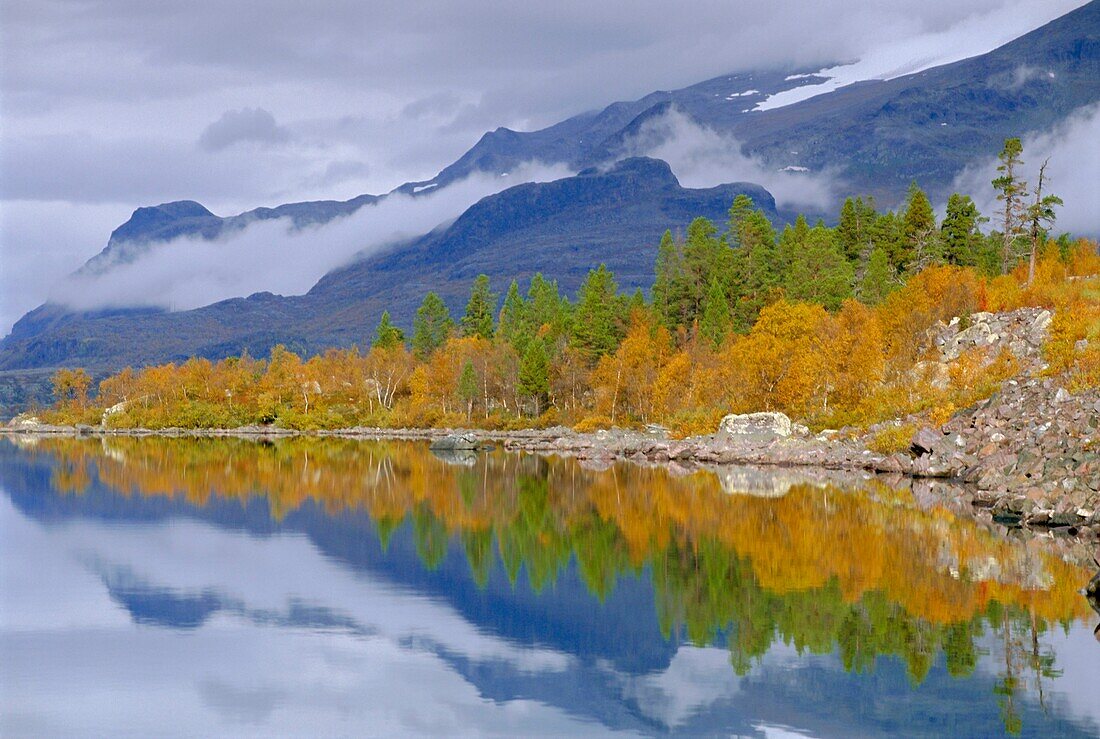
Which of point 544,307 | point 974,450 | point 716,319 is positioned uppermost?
point 544,307

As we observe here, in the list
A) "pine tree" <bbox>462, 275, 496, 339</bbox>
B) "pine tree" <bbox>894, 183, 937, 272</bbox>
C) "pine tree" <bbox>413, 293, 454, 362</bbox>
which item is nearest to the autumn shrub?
"pine tree" <bbox>894, 183, 937, 272</bbox>

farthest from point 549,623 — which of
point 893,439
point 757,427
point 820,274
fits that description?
point 820,274

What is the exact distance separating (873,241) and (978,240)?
31.3ft

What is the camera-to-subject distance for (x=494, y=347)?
126 metres

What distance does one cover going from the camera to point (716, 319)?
102m

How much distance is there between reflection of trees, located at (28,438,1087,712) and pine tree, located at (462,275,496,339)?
269 feet

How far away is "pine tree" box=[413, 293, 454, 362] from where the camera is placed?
474ft

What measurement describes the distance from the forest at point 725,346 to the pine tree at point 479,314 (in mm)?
282

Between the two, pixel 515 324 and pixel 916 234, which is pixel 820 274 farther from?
pixel 515 324

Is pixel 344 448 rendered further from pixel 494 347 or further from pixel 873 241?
pixel 873 241

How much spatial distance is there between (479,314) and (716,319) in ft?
171

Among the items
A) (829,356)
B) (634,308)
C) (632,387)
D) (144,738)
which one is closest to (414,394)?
(634,308)

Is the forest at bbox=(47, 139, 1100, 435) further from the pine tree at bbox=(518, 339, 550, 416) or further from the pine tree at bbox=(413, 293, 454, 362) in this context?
the pine tree at bbox=(413, 293, 454, 362)

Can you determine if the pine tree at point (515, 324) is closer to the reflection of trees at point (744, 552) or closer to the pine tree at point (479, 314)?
the pine tree at point (479, 314)
